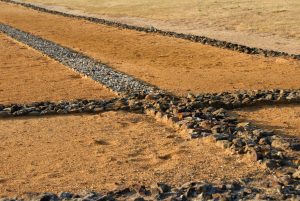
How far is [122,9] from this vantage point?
50.3 meters

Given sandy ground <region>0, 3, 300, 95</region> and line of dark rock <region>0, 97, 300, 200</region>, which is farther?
sandy ground <region>0, 3, 300, 95</region>

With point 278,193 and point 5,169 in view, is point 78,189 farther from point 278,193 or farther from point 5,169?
point 278,193

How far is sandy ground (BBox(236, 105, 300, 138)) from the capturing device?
1067 centimetres

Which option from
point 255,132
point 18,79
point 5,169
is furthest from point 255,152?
point 18,79

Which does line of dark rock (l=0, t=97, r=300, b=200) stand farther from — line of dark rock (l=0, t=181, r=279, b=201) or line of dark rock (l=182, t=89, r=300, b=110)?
line of dark rock (l=182, t=89, r=300, b=110)

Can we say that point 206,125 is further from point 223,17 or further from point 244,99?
point 223,17

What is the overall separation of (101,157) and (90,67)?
393 inches

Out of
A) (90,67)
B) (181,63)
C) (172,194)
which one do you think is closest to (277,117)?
(172,194)

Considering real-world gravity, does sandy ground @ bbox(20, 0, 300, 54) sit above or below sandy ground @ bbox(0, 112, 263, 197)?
above

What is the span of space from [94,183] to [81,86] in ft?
25.3

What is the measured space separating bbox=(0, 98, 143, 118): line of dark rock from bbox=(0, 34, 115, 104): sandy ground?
881mm

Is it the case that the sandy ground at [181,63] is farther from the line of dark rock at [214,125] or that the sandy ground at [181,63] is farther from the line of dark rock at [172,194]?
the line of dark rock at [172,194]

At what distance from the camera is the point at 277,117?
11.7 m

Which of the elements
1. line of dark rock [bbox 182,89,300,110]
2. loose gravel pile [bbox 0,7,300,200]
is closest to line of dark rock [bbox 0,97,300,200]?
loose gravel pile [bbox 0,7,300,200]
